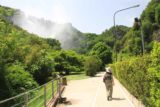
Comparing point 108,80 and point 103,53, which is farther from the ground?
point 103,53

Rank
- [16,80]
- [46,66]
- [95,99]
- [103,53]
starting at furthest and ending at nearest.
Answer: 1. [103,53]
2. [46,66]
3. [16,80]
4. [95,99]

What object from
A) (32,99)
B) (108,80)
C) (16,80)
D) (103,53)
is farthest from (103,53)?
(32,99)

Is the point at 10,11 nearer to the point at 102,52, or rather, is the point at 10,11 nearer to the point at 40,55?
the point at 40,55

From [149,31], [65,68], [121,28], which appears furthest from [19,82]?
[121,28]

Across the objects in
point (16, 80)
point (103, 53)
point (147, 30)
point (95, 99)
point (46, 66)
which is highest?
point (147, 30)

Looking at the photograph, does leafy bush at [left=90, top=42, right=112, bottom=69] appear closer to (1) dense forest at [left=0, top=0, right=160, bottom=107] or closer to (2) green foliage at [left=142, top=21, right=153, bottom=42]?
(2) green foliage at [left=142, top=21, right=153, bottom=42]

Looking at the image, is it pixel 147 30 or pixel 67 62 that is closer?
pixel 67 62

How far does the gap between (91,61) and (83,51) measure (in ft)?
422

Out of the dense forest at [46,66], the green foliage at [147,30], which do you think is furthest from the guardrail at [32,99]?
the green foliage at [147,30]

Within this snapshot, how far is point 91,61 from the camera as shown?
2393 inches

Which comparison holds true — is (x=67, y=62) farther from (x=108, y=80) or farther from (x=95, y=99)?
(x=108, y=80)

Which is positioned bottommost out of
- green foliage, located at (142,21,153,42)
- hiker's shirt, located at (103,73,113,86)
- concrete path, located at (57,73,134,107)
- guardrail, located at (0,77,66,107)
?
concrete path, located at (57,73,134,107)

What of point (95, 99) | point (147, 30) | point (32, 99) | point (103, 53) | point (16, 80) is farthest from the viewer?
point (103, 53)

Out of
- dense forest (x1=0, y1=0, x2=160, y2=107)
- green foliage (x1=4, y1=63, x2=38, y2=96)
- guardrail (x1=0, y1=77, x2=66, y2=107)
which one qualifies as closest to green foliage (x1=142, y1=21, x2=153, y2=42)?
dense forest (x1=0, y1=0, x2=160, y2=107)
